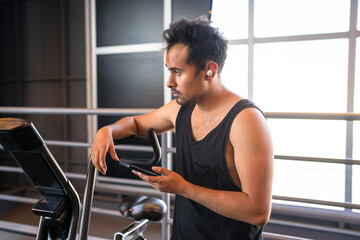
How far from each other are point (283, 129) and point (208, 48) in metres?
2.62

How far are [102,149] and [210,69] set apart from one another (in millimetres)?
513

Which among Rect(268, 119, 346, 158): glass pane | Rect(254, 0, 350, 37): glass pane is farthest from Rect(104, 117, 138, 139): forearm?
Rect(254, 0, 350, 37): glass pane

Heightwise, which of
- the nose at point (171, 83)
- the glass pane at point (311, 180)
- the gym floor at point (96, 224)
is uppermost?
the nose at point (171, 83)

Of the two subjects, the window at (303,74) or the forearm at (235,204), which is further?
the window at (303,74)

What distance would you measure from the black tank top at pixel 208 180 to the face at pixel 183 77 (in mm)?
155

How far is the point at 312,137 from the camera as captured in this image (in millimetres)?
3354

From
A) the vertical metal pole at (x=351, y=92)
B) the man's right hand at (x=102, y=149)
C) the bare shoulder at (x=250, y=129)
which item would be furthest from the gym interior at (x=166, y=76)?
the bare shoulder at (x=250, y=129)

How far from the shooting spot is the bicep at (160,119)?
141cm

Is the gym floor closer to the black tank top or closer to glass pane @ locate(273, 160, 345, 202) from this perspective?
glass pane @ locate(273, 160, 345, 202)

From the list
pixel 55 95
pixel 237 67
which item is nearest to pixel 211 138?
pixel 237 67

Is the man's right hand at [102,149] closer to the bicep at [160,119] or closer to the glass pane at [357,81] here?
the bicep at [160,119]

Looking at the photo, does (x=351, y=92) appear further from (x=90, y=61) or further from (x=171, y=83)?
(x=90, y=61)

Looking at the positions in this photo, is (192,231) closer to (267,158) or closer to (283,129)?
(267,158)

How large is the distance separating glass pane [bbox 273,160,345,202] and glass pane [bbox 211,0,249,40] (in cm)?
166
